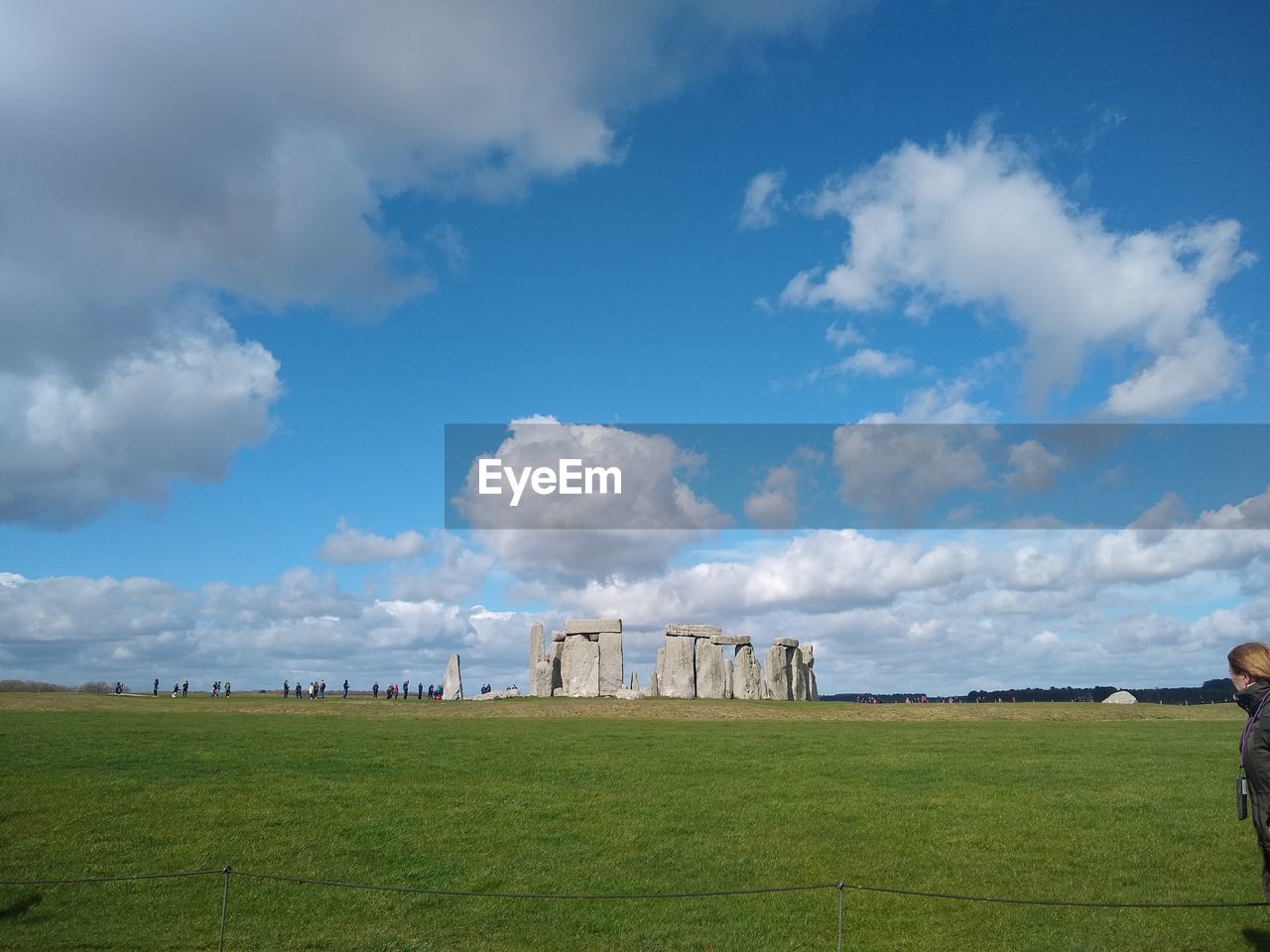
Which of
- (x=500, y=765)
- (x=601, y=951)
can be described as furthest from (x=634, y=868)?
(x=500, y=765)

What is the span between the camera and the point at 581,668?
39.9 meters

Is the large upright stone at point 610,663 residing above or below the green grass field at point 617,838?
above

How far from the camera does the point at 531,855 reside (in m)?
12.1

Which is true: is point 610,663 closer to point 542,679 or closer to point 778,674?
point 542,679

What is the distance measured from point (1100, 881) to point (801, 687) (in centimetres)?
3406

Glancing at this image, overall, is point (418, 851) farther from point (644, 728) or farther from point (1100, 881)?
point (644, 728)

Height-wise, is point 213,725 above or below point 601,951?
above

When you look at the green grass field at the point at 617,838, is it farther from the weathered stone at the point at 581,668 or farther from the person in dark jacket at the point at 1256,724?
the weathered stone at the point at 581,668

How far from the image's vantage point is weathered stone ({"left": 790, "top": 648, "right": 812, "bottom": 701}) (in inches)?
1708

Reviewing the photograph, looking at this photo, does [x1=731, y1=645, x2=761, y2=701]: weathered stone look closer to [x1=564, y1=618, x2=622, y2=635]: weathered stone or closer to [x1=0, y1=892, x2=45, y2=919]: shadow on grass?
[x1=564, y1=618, x2=622, y2=635]: weathered stone

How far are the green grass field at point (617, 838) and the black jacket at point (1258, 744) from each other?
3.44 meters

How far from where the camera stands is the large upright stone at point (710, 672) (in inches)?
1561

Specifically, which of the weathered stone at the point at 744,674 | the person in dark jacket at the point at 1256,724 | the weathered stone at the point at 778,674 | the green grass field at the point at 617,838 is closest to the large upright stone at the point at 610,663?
the weathered stone at the point at 744,674

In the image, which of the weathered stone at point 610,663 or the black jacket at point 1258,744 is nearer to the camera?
the black jacket at point 1258,744
